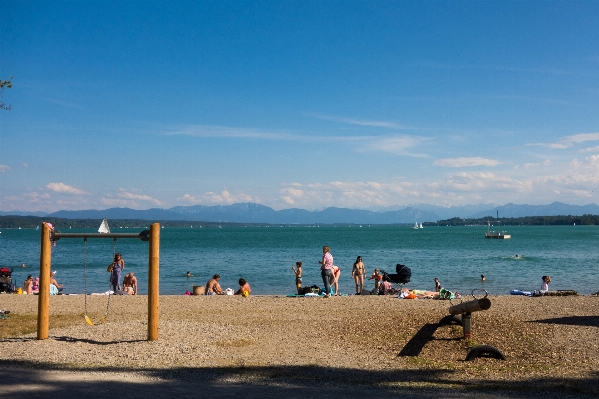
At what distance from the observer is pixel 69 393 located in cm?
718

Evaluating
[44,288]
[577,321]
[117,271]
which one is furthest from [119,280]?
[577,321]

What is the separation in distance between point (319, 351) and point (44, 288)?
535cm

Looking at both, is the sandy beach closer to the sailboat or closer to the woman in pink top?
the sailboat

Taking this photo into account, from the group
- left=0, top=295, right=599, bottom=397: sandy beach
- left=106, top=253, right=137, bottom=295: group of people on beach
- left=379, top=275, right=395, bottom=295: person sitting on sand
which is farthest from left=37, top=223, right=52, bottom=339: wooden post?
left=379, top=275, right=395, bottom=295: person sitting on sand

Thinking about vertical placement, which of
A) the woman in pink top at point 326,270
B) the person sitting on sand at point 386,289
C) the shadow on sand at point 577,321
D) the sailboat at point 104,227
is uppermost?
the sailboat at point 104,227

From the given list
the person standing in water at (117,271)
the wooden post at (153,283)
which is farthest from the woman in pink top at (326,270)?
the wooden post at (153,283)

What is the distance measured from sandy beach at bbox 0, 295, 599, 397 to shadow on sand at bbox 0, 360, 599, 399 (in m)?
0.02

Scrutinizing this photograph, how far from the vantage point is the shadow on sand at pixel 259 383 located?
289 inches

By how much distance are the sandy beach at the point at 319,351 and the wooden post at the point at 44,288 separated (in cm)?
34

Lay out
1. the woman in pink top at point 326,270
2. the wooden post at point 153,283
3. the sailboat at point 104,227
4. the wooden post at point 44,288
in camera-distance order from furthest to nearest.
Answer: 1. the woman in pink top at point 326,270
2. the sailboat at point 104,227
3. the wooden post at point 44,288
4. the wooden post at point 153,283

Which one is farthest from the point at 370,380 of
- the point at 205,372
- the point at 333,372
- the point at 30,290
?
the point at 30,290

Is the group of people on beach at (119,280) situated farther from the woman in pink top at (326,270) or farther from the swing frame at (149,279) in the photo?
the swing frame at (149,279)

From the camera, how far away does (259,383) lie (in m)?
8.01

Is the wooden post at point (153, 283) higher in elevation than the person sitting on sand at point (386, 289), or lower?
higher
